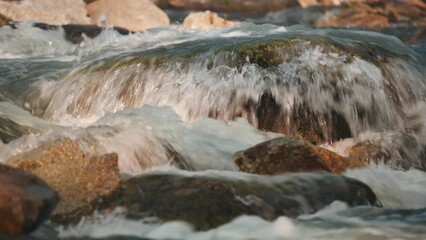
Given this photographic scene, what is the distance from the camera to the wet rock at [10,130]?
279 inches

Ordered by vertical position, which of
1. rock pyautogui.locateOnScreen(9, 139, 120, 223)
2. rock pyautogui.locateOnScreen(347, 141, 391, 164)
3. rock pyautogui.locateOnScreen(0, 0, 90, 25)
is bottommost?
rock pyautogui.locateOnScreen(347, 141, 391, 164)

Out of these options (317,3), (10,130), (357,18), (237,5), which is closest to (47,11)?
(10,130)

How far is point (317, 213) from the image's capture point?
222 inches

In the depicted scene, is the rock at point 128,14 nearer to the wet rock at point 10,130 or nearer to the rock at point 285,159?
the wet rock at point 10,130

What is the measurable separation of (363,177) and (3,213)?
3475mm

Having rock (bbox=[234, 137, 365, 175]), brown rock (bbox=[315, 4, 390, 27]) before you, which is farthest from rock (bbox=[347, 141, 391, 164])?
brown rock (bbox=[315, 4, 390, 27])

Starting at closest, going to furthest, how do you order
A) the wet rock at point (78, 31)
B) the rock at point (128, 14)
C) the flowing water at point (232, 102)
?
the flowing water at point (232, 102)
the wet rock at point (78, 31)
the rock at point (128, 14)

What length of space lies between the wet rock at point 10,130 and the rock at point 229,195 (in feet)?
5.89

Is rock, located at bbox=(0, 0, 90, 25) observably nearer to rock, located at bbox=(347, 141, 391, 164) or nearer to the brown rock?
rock, located at bbox=(347, 141, 391, 164)

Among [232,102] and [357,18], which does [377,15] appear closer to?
[357,18]

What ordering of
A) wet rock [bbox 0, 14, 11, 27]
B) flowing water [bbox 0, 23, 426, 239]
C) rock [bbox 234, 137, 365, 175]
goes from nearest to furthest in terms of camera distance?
rock [bbox 234, 137, 365, 175]
flowing water [bbox 0, 23, 426, 239]
wet rock [bbox 0, 14, 11, 27]

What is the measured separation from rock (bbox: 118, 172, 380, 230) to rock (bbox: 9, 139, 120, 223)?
0.15m

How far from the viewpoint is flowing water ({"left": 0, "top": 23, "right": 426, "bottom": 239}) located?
687 centimetres

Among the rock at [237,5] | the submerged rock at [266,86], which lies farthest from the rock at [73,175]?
the rock at [237,5]
